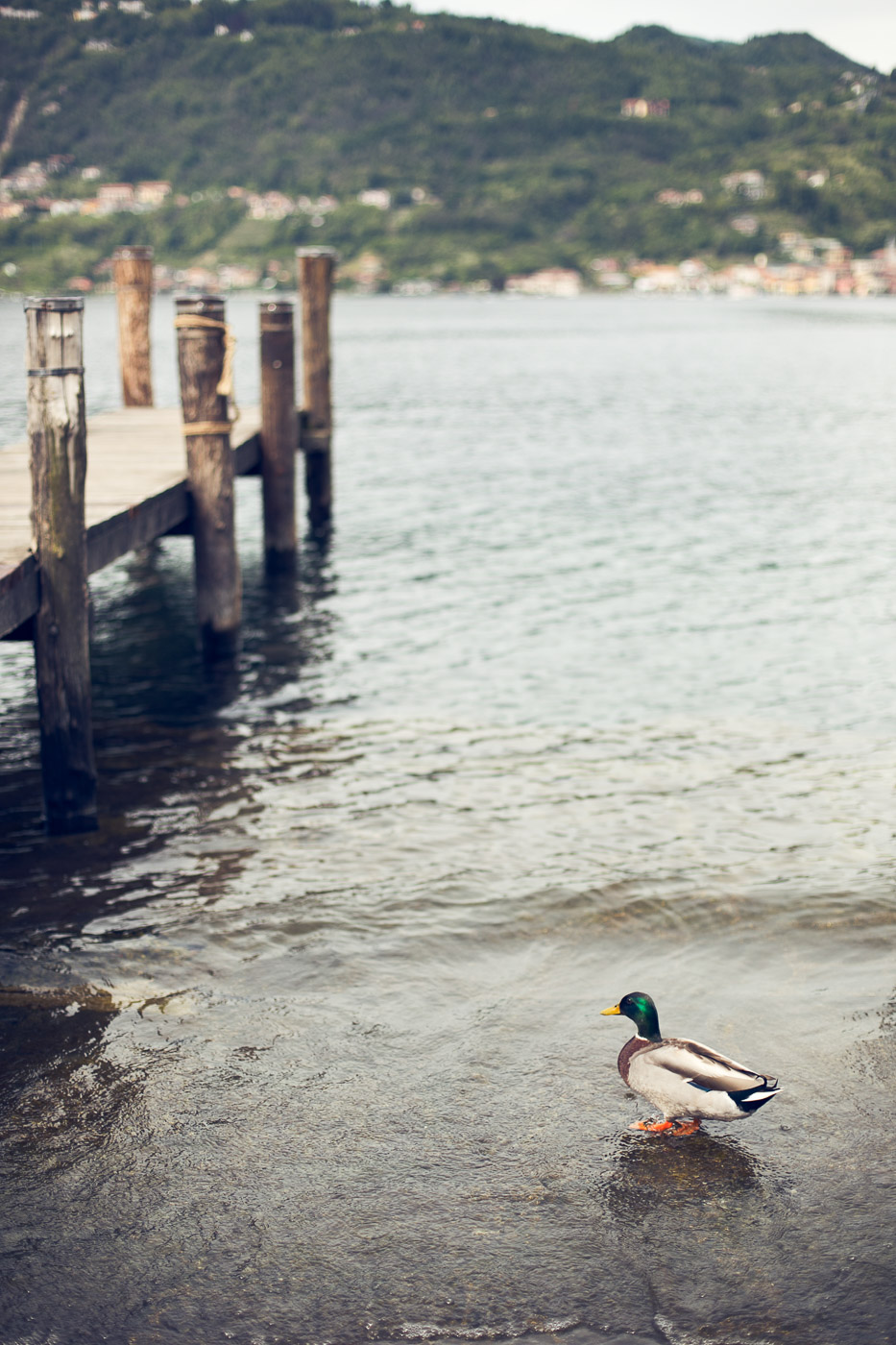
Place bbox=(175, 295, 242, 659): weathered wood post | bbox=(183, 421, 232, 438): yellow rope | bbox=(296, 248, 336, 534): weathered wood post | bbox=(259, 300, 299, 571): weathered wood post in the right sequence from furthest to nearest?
bbox=(296, 248, 336, 534): weathered wood post
bbox=(259, 300, 299, 571): weathered wood post
bbox=(183, 421, 232, 438): yellow rope
bbox=(175, 295, 242, 659): weathered wood post

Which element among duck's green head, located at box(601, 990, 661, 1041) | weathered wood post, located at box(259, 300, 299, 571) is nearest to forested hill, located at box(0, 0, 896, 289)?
weathered wood post, located at box(259, 300, 299, 571)

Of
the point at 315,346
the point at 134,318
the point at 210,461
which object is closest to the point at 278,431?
the point at 315,346

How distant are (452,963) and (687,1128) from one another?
1.94 m

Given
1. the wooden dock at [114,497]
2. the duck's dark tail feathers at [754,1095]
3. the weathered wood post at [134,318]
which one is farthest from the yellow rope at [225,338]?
the duck's dark tail feathers at [754,1095]

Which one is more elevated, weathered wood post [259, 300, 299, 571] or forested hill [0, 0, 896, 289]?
forested hill [0, 0, 896, 289]

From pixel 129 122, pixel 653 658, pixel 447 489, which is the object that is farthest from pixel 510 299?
pixel 653 658

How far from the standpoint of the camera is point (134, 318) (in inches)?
659

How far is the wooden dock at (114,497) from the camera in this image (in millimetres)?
7633

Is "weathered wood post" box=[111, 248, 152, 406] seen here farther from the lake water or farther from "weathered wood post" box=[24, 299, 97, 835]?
"weathered wood post" box=[24, 299, 97, 835]

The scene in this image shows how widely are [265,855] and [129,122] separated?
204 meters

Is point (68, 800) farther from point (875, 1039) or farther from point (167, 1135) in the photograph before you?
point (875, 1039)

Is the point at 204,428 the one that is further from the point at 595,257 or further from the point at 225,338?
the point at 595,257

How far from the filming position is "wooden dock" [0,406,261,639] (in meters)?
7.63

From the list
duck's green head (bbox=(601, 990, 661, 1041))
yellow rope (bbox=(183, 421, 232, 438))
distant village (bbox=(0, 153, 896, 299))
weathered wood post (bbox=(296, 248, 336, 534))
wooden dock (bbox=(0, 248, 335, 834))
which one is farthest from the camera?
distant village (bbox=(0, 153, 896, 299))
